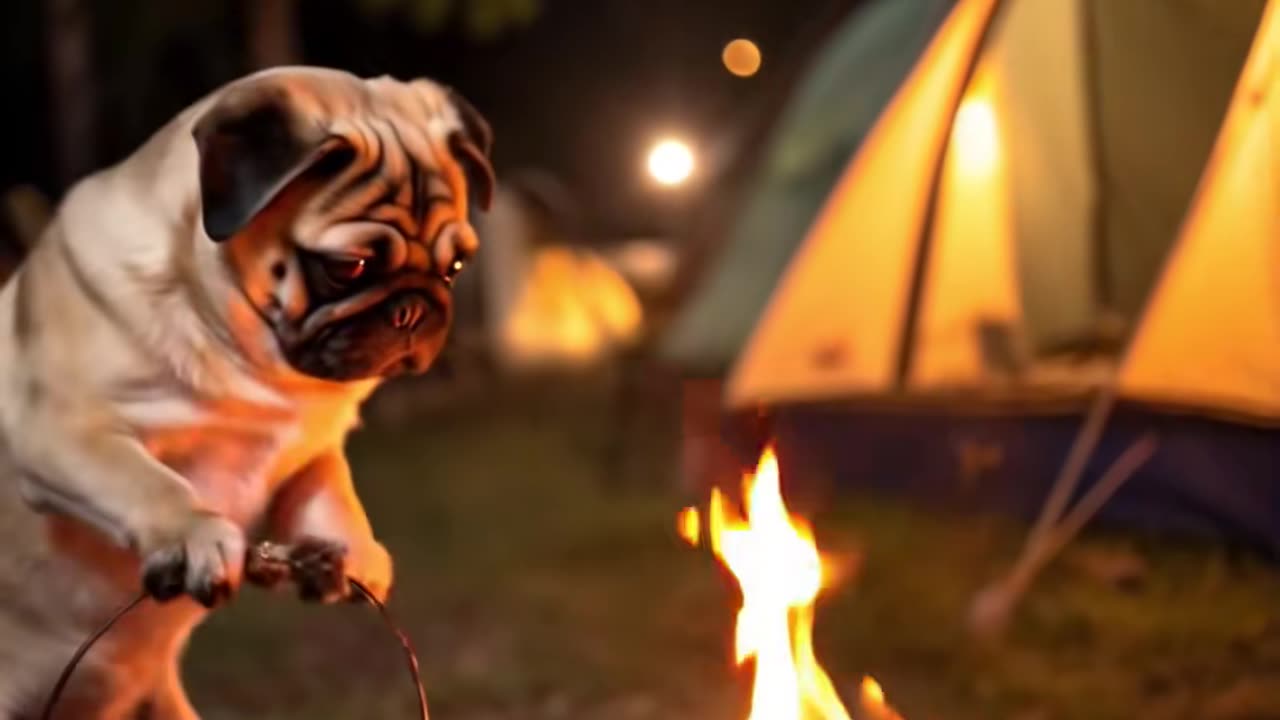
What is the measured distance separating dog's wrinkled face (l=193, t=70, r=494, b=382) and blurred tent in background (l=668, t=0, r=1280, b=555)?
1.54 metres

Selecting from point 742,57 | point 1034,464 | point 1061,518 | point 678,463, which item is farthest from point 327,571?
point 742,57

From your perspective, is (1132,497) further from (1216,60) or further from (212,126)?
(212,126)

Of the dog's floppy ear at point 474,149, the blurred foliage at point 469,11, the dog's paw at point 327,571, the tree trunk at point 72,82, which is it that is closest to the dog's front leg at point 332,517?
the dog's paw at point 327,571

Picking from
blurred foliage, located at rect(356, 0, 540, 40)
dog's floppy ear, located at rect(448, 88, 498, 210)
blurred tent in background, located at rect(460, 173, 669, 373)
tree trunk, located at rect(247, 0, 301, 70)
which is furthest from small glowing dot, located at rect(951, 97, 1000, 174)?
dog's floppy ear, located at rect(448, 88, 498, 210)

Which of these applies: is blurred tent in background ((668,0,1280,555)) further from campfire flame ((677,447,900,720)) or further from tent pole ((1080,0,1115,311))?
Result: campfire flame ((677,447,900,720))

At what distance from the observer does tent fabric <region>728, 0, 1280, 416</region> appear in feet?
8.32

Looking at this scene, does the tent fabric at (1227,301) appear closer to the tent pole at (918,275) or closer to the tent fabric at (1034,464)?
the tent fabric at (1034,464)

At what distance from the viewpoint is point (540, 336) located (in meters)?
6.23

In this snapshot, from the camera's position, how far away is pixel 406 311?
97 cm

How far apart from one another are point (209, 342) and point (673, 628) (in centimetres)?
158

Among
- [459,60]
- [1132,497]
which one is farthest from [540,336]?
[1132,497]

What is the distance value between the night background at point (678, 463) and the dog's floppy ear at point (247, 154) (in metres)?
0.41

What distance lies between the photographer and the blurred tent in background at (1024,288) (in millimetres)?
2637

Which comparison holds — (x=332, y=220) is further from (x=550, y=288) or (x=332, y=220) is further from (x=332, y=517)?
(x=550, y=288)
